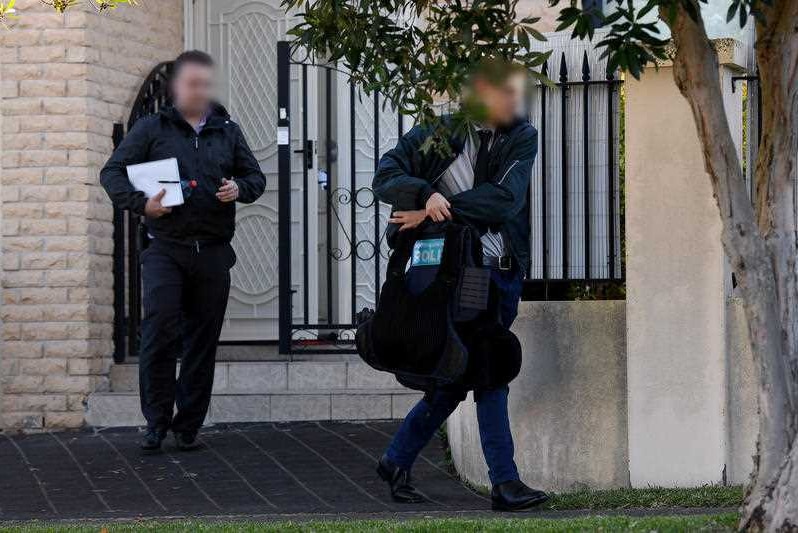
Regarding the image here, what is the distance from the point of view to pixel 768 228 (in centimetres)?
482

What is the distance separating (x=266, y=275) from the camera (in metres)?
9.82

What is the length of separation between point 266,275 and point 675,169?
4102 millimetres

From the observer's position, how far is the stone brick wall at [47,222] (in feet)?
29.1

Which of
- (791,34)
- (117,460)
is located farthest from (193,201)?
(791,34)

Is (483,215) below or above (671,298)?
above

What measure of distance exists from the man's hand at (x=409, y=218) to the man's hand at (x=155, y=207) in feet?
6.01

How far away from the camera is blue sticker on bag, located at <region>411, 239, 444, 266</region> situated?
234 inches

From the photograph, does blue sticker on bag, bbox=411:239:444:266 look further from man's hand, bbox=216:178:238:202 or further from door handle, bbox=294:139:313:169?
door handle, bbox=294:139:313:169

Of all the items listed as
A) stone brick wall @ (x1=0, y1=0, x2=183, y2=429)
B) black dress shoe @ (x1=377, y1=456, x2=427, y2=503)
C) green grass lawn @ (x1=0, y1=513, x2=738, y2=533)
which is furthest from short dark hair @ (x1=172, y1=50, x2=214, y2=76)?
green grass lawn @ (x1=0, y1=513, x2=738, y2=533)

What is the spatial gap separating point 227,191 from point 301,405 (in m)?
1.54

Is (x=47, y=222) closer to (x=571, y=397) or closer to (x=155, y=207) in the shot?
(x=155, y=207)

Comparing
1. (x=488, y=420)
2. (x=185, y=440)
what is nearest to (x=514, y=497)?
(x=488, y=420)

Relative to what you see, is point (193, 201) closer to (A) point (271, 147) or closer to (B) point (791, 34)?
(A) point (271, 147)

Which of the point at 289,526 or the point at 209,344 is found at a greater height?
the point at 209,344
